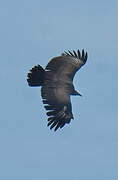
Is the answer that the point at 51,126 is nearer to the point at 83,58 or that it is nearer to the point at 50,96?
the point at 50,96

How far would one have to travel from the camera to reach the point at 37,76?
146 ft

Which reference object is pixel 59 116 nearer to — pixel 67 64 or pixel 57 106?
pixel 57 106

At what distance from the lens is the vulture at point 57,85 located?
142ft

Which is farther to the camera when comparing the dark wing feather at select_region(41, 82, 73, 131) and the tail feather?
the tail feather

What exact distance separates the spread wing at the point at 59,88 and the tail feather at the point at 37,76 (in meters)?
0.17

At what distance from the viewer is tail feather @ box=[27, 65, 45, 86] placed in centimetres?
4444

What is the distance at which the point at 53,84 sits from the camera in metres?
44.4

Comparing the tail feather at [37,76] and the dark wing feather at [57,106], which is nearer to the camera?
the dark wing feather at [57,106]

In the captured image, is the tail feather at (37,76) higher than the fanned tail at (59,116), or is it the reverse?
the tail feather at (37,76)

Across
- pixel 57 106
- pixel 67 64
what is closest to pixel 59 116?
pixel 57 106

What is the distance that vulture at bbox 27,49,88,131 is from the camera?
142 ft

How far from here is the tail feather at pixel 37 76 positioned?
146 ft

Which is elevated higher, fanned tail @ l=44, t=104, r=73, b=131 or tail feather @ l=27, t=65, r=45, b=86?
tail feather @ l=27, t=65, r=45, b=86

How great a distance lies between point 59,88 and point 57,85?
0.19m
